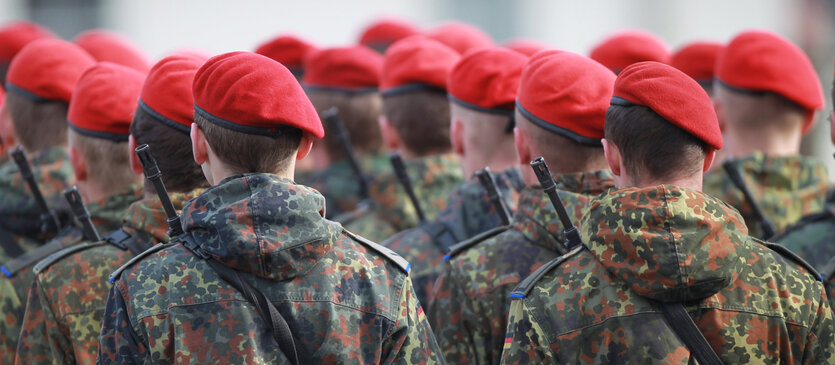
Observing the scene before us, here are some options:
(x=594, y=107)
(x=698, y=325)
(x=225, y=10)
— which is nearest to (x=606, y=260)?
(x=698, y=325)

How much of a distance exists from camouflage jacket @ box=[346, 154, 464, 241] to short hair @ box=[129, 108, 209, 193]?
5.43ft

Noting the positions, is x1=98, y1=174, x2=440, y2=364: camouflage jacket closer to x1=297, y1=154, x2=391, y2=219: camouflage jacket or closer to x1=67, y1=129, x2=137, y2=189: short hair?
x1=67, y1=129, x2=137, y2=189: short hair

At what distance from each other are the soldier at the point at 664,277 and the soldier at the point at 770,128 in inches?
66.1

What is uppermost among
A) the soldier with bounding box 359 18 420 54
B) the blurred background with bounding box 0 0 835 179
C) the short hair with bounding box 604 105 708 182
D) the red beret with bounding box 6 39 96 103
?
the short hair with bounding box 604 105 708 182

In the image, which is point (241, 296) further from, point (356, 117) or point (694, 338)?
point (356, 117)

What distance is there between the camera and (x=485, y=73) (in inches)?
158

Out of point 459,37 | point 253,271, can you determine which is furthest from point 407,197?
point 459,37

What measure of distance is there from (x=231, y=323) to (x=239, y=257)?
0.17 metres

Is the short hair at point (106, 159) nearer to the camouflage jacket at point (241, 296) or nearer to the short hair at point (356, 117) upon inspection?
the camouflage jacket at point (241, 296)

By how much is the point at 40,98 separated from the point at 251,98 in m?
2.02

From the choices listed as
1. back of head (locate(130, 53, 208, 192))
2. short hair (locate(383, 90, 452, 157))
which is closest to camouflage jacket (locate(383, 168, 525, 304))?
short hair (locate(383, 90, 452, 157))

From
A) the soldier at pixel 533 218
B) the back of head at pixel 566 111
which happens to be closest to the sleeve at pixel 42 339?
the soldier at pixel 533 218

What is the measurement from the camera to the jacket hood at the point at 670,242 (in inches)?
101

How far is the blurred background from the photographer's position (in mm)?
14812
